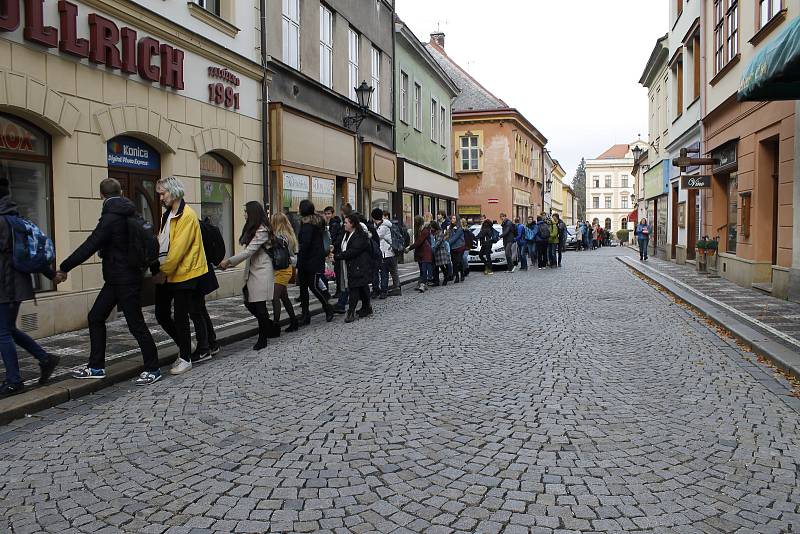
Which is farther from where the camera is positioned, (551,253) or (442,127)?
(442,127)

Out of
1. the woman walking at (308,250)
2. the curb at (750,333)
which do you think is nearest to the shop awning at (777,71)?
the curb at (750,333)

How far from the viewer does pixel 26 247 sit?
5.72 metres

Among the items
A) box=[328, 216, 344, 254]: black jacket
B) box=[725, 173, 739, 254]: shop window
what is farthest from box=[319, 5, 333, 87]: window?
box=[725, 173, 739, 254]: shop window

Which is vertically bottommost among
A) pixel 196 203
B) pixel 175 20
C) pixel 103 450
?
pixel 103 450

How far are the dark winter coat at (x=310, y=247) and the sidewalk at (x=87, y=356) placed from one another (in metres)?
0.89

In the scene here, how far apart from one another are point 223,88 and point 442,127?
Answer: 70.8ft

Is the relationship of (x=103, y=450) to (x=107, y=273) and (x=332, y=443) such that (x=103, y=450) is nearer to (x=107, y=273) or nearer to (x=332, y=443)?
(x=332, y=443)

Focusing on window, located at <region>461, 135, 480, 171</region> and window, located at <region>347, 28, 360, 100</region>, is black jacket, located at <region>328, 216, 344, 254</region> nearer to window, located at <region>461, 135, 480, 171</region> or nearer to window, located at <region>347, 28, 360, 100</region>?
window, located at <region>347, 28, 360, 100</region>

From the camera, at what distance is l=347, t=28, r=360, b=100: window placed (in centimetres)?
1994

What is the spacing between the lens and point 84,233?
959cm

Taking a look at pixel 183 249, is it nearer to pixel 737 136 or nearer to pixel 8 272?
pixel 8 272

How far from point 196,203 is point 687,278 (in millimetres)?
11804

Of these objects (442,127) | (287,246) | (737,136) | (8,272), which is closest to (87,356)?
(8,272)

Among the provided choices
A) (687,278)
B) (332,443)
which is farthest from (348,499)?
(687,278)
